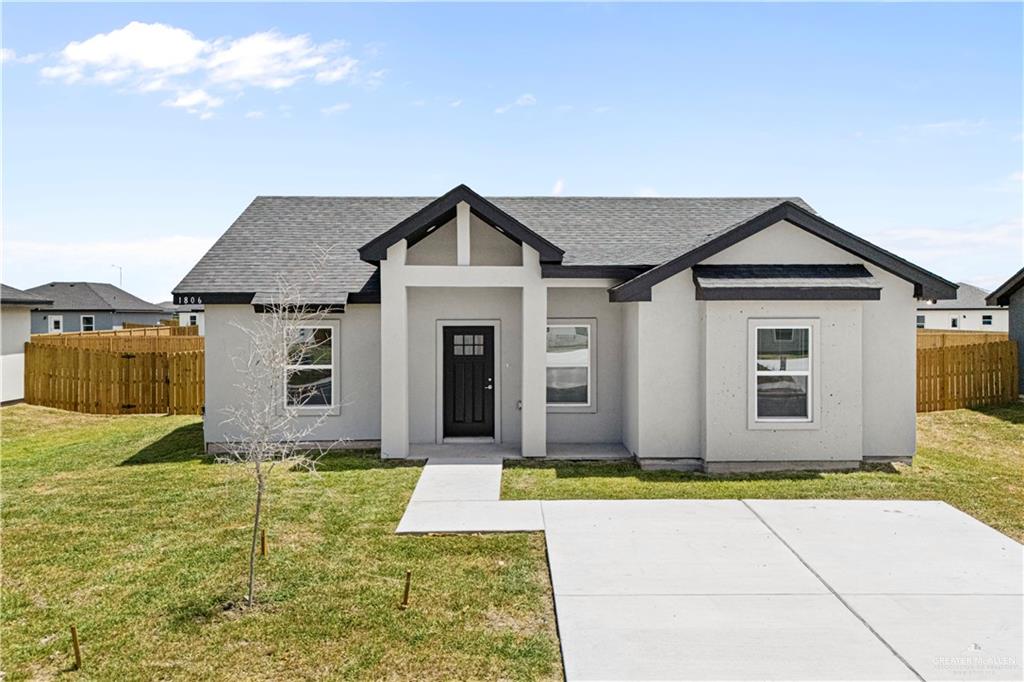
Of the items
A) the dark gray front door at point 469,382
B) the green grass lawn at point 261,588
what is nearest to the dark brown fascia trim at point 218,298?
the green grass lawn at point 261,588

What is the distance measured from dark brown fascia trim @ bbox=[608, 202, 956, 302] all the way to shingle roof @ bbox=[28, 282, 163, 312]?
43.3 m

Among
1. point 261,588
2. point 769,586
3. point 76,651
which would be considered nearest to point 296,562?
point 261,588

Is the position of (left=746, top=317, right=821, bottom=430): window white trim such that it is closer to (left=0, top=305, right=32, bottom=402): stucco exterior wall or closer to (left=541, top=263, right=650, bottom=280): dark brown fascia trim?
(left=541, top=263, right=650, bottom=280): dark brown fascia trim

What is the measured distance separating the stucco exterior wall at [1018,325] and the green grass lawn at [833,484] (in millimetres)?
6867

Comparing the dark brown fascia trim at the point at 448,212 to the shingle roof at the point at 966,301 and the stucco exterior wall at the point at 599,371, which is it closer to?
the stucco exterior wall at the point at 599,371

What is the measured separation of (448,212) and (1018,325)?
17.0 meters

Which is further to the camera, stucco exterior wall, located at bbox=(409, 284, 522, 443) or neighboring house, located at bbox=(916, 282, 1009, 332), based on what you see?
neighboring house, located at bbox=(916, 282, 1009, 332)

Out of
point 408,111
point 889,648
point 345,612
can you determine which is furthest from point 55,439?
point 889,648

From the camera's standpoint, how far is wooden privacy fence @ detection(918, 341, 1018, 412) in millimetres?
17078

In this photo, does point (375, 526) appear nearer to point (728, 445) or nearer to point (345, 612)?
point (345, 612)

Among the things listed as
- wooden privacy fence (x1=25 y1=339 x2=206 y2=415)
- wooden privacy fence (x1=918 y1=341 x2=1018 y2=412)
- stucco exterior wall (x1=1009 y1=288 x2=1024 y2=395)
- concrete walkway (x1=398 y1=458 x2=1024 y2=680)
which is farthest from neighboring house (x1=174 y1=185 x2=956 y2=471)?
stucco exterior wall (x1=1009 y1=288 x2=1024 y2=395)

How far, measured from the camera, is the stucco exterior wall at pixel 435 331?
13.2 meters

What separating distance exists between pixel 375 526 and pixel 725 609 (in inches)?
171

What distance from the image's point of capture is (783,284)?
10836mm
